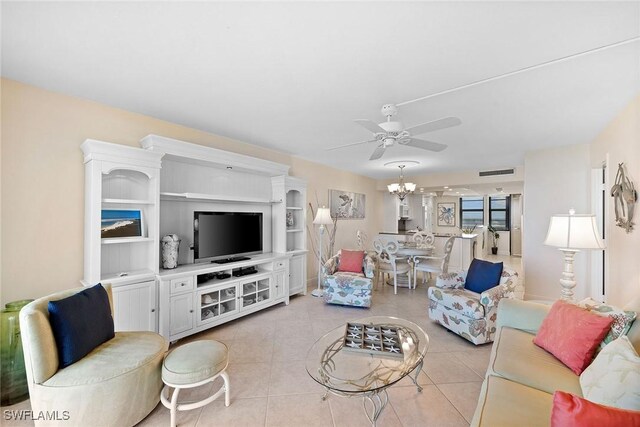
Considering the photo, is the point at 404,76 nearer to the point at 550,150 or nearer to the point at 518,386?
the point at 518,386

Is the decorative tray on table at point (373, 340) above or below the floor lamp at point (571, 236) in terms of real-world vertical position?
below

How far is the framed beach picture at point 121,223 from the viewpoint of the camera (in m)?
2.53

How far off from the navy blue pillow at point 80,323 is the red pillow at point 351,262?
3082 millimetres

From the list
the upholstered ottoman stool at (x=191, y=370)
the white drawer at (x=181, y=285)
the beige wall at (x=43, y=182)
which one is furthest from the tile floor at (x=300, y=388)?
the beige wall at (x=43, y=182)

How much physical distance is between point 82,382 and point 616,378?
2.77 metres

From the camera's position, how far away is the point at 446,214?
9.84m

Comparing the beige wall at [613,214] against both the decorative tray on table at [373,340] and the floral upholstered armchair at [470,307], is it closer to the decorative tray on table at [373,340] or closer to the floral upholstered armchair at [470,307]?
the floral upholstered armchair at [470,307]

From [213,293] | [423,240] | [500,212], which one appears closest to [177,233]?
[213,293]

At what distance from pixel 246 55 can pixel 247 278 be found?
262 cm

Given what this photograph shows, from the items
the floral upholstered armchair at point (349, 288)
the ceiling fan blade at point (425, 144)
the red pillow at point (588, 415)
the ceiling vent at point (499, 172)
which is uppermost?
the ceiling vent at point (499, 172)

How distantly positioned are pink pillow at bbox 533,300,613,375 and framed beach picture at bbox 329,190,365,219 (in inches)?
168

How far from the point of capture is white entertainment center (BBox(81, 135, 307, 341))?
2420mm

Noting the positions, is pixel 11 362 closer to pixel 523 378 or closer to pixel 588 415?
pixel 588 415

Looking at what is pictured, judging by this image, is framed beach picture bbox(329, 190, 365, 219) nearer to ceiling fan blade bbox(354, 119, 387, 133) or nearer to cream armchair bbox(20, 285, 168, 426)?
ceiling fan blade bbox(354, 119, 387, 133)
